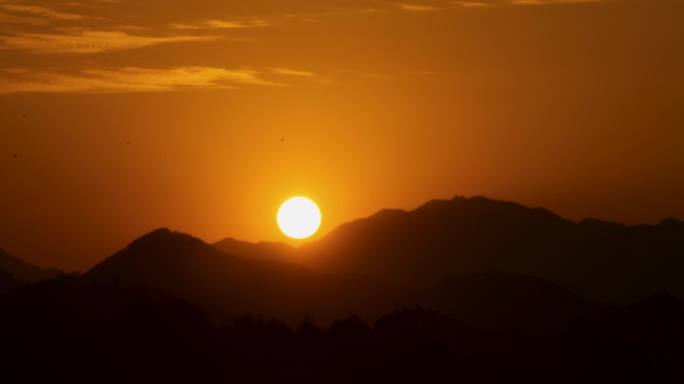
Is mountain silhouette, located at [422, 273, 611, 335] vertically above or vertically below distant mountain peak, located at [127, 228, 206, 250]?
below

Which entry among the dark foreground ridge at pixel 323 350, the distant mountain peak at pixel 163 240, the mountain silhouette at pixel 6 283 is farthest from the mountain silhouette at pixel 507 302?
the dark foreground ridge at pixel 323 350

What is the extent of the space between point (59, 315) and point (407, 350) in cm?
1955

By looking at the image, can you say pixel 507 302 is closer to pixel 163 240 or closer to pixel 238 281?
pixel 238 281

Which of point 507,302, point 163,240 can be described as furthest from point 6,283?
point 507,302

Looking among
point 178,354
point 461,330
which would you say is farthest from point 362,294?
point 178,354

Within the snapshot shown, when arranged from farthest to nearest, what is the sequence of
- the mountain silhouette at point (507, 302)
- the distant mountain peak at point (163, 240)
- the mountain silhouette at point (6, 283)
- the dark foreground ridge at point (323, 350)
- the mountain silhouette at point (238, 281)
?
the distant mountain peak at point (163, 240), the mountain silhouette at point (238, 281), the mountain silhouette at point (6, 283), the mountain silhouette at point (507, 302), the dark foreground ridge at point (323, 350)

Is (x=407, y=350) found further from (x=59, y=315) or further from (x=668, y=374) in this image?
(x=59, y=315)

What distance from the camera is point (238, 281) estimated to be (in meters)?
148

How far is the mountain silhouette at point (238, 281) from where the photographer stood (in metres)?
140

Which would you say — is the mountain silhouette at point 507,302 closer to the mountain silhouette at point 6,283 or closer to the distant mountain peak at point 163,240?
the distant mountain peak at point 163,240

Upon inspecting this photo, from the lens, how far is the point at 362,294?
151625 mm

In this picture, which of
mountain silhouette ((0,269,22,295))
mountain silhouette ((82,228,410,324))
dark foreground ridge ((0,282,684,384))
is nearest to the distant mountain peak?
mountain silhouette ((82,228,410,324))

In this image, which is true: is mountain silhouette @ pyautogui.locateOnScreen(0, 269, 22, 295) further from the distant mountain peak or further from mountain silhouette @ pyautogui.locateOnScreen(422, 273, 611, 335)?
mountain silhouette @ pyautogui.locateOnScreen(422, 273, 611, 335)

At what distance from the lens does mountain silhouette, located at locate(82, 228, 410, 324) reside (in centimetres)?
14050
